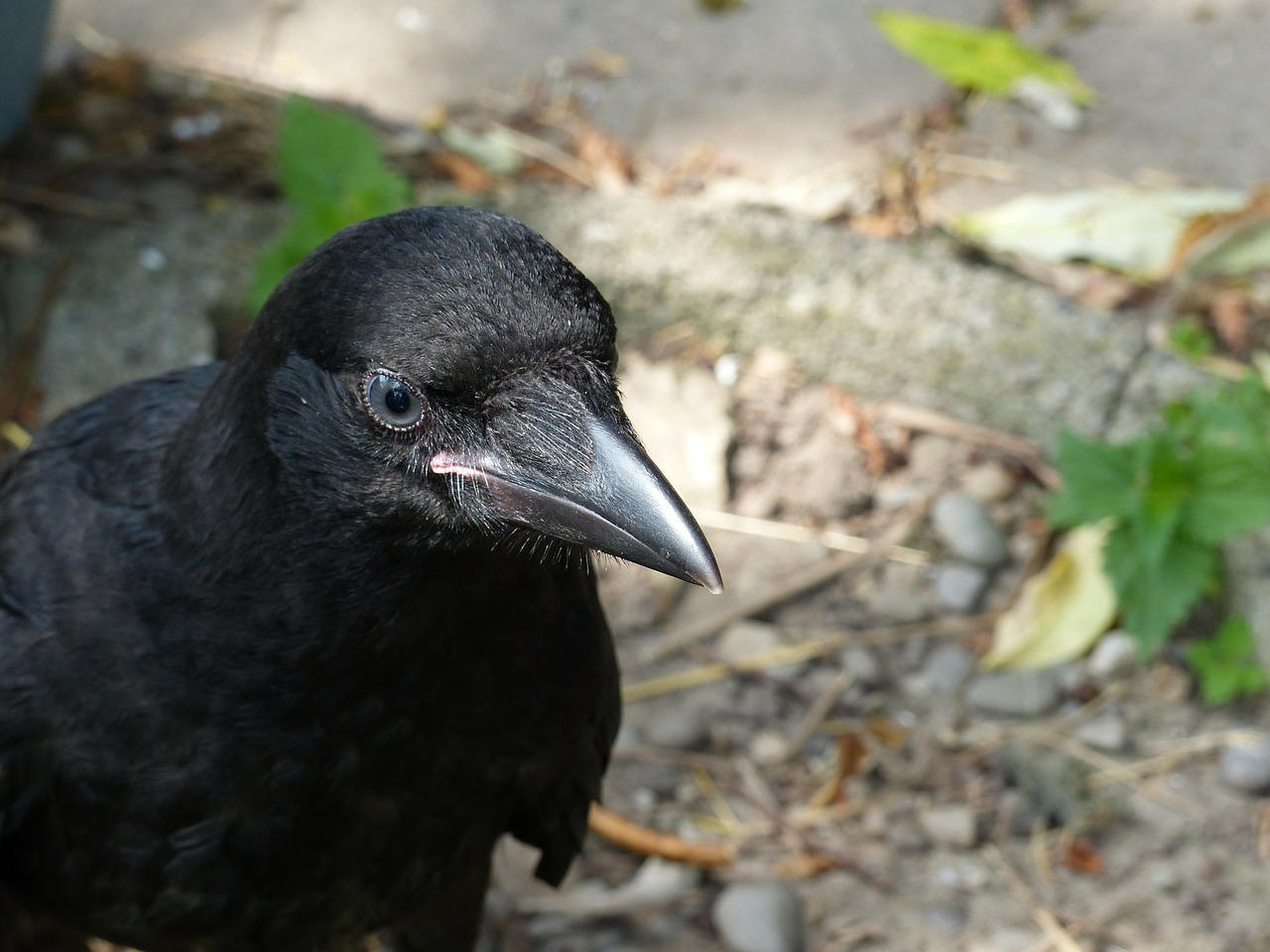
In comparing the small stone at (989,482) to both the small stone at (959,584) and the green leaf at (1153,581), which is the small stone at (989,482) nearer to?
the small stone at (959,584)

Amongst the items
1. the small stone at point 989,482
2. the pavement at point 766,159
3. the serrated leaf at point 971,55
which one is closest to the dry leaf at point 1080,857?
the small stone at point 989,482

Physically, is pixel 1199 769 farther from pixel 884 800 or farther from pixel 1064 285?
pixel 1064 285

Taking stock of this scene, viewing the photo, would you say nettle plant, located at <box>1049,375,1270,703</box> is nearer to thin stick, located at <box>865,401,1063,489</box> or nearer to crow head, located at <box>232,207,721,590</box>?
thin stick, located at <box>865,401,1063,489</box>

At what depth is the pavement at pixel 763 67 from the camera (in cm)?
471

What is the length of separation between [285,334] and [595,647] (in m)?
0.77

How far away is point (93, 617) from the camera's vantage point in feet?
7.41

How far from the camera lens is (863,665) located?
3.62 meters

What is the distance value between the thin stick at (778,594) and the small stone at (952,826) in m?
0.64

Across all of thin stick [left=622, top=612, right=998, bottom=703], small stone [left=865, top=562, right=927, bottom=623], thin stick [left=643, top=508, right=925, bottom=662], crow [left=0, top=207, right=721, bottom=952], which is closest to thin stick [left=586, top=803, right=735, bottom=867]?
thin stick [left=622, top=612, right=998, bottom=703]

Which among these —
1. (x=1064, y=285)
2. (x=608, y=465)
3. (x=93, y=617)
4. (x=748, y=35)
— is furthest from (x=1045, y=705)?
(x=748, y=35)

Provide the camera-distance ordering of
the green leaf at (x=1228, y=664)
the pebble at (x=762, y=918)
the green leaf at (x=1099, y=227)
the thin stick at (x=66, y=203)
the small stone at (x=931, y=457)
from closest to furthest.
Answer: the pebble at (x=762, y=918), the green leaf at (x=1228, y=664), the small stone at (x=931, y=457), the thin stick at (x=66, y=203), the green leaf at (x=1099, y=227)

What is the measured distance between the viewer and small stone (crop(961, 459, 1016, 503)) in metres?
3.87

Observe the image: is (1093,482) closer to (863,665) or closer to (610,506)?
(863,665)

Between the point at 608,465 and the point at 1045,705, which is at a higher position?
the point at 608,465
